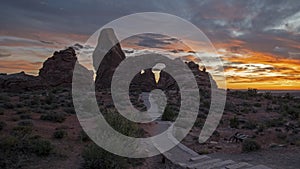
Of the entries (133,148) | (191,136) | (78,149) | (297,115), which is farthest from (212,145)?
(297,115)

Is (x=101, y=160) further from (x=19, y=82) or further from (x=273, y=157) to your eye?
(x=19, y=82)

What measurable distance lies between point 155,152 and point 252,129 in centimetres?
1031

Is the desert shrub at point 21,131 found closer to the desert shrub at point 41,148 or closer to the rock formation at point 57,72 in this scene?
the desert shrub at point 41,148

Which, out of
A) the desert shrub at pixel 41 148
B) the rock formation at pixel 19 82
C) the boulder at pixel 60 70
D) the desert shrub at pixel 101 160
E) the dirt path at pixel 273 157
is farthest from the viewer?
the boulder at pixel 60 70

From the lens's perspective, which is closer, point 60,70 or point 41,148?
point 41,148

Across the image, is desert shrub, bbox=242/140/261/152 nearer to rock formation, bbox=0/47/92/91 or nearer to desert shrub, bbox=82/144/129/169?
desert shrub, bbox=82/144/129/169

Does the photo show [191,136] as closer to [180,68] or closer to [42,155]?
[42,155]

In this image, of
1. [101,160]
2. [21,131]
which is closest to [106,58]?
[21,131]

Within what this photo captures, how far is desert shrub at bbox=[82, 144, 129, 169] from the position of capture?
9094 mm

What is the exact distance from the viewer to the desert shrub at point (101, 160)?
9.09 meters

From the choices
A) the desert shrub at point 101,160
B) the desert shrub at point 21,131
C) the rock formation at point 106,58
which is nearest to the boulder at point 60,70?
the rock formation at point 106,58

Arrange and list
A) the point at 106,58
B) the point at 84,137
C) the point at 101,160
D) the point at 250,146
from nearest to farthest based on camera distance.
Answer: the point at 101,160, the point at 84,137, the point at 250,146, the point at 106,58

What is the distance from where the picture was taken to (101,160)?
916cm

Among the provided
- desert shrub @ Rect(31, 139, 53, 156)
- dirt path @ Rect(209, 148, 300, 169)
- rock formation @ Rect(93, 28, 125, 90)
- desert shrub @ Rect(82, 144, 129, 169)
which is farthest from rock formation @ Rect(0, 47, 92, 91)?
dirt path @ Rect(209, 148, 300, 169)
